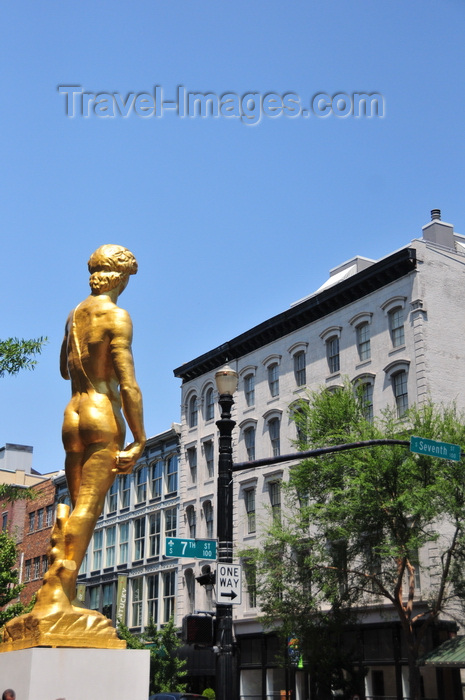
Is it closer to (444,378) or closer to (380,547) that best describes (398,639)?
(380,547)

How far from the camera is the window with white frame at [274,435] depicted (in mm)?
39500

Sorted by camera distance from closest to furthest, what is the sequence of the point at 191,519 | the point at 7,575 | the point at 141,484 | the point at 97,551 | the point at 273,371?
the point at 7,575 → the point at 273,371 → the point at 191,519 → the point at 141,484 → the point at 97,551

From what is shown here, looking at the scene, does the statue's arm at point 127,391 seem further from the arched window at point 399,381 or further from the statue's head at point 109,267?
the arched window at point 399,381

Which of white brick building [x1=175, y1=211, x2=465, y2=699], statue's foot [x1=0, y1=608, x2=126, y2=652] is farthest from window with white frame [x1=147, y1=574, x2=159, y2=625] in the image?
statue's foot [x1=0, y1=608, x2=126, y2=652]

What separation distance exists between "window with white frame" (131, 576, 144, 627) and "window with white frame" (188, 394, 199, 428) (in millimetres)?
9629

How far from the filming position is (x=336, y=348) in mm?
37469

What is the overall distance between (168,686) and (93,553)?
23190mm

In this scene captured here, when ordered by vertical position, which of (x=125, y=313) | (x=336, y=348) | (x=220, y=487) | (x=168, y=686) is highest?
(x=336, y=348)

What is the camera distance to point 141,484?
164 ft

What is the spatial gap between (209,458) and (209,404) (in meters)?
3.03

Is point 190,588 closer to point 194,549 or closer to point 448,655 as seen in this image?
point 448,655

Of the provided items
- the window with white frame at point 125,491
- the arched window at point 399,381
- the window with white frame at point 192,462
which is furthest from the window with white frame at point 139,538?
the arched window at point 399,381

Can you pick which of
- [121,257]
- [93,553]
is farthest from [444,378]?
[93,553]

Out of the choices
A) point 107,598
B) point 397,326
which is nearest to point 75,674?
point 397,326
